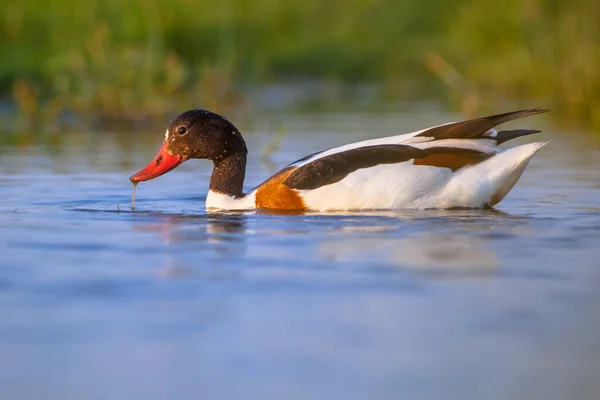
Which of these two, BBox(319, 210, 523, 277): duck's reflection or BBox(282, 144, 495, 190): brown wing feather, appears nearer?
BBox(319, 210, 523, 277): duck's reflection

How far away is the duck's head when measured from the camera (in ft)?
32.2

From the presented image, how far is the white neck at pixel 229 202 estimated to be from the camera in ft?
30.9

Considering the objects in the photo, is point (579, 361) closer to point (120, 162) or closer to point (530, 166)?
point (530, 166)

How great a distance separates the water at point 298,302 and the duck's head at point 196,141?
387mm

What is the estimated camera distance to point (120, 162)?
1265cm

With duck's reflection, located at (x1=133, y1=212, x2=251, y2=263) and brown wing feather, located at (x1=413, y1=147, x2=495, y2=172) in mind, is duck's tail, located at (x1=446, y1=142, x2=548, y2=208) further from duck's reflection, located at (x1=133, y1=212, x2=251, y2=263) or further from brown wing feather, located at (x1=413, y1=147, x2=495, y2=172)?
duck's reflection, located at (x1=133, y1=212, x2=251, y2=263)

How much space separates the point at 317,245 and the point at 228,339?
2.33 m

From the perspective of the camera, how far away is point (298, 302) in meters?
5.63

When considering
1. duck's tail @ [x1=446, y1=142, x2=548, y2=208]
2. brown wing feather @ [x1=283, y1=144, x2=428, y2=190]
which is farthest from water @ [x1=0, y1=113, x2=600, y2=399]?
brown wing feather @ [x1=283, y1=144, x2=428, y2=190]

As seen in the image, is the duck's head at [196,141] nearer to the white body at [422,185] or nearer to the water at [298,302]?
the water at [298,302]

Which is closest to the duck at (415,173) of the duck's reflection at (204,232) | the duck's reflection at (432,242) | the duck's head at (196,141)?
the duck's reflection at (432,242)

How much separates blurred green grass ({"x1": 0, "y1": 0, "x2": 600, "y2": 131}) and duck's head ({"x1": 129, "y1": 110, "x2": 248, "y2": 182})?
5787 mm

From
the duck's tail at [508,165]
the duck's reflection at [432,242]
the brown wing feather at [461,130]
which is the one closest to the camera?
the duck's reflection at [432,242]

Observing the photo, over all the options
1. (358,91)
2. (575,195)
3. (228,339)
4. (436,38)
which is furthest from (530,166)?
(436,38)
